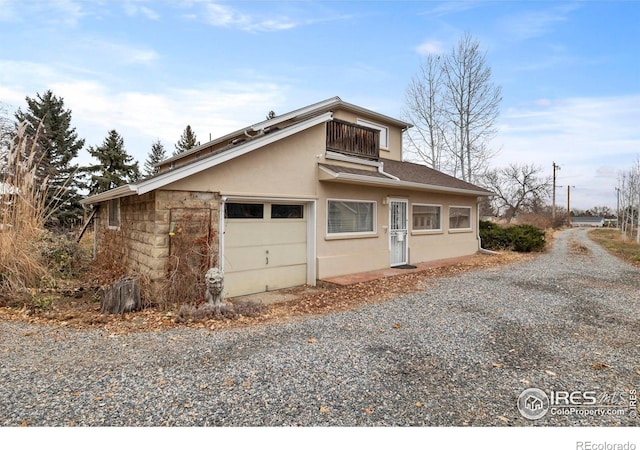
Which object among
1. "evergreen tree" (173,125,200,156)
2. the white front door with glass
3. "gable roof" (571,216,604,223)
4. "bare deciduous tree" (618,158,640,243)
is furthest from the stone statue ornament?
"gable roof" (571,216,604,223)

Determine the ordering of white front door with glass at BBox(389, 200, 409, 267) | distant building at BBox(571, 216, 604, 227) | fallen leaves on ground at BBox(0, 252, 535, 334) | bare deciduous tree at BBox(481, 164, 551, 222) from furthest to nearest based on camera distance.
→ distant building at BBox(571, 216, 604, 227)
bare deciduous tree at BBox(481, 164, 551, 222)
white front door with glass at BBox(389, 200, 409, 267)
fallen leaves on ground at BBox(0, 252, 535, 334)

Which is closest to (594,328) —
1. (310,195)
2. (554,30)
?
(310,195)

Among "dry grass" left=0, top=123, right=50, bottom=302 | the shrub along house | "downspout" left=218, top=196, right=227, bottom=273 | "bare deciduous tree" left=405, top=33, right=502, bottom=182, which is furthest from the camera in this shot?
"bare deciduous tree" left=405, top=33, right=502, bottom=182

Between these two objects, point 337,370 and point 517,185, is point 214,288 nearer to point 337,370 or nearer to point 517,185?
point 337,370

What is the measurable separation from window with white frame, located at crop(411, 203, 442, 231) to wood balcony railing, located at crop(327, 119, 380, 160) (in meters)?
2.79

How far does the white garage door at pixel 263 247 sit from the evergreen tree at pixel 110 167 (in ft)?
67.9

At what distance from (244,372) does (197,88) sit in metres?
11.1

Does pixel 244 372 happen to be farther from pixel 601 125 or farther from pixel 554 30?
pixel 601 125

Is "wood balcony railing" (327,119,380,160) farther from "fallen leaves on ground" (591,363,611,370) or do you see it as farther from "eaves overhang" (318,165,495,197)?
"fallen leaves on ground" (591,363,611,370)

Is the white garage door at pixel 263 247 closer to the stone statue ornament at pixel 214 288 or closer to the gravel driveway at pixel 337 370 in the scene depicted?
the stone statue ornament at pixel 214 288

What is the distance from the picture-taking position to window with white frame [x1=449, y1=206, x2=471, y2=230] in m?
13.1

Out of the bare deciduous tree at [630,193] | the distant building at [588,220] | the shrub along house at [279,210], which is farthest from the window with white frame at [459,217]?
the distant building at [588,220]

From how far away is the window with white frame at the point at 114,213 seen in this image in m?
8.63

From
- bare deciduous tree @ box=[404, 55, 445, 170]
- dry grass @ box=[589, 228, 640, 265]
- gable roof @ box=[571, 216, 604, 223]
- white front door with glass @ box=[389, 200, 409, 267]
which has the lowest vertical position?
dry grass @ box=[589, 228, 640, 265]
